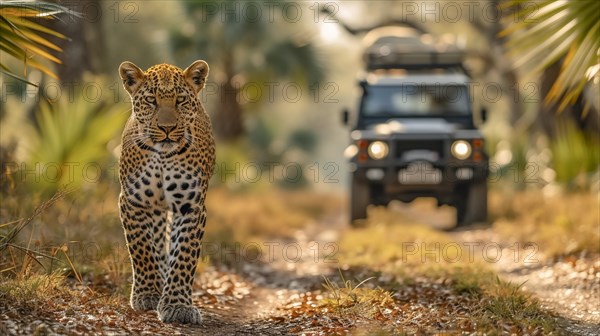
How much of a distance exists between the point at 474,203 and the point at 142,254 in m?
7.68

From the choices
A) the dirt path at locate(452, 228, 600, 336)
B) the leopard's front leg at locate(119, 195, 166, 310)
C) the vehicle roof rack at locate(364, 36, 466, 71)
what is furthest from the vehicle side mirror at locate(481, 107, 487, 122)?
the leopard's front leg at locate(119, 195, 166, 310)

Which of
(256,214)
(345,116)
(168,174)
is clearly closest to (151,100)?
(168,174)

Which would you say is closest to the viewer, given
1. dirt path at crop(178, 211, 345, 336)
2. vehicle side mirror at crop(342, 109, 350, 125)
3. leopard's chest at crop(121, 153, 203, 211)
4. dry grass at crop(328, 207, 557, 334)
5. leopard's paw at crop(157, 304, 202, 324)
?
dry grass at crop(328, 207, 557, 334)

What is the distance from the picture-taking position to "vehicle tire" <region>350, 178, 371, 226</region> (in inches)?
535

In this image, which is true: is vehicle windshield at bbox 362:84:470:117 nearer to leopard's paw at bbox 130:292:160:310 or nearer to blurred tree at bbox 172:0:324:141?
blurred tree at bbox 172:0:324:141

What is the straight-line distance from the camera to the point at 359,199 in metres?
13.6

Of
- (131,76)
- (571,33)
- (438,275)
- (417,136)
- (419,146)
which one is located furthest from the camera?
(419,146)

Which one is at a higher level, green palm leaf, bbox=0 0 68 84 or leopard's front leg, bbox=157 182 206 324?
green palm leaf, bbox=0 0 68 84

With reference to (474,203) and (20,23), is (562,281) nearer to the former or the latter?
(474,203)

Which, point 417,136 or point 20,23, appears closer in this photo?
point 20,23

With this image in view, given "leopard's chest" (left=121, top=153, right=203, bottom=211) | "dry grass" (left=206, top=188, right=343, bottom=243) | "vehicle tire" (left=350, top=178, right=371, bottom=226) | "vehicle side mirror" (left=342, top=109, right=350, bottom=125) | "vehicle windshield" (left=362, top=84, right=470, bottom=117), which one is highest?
"vehicle windshield" (left=362, top=84, right=470, bottom=117)

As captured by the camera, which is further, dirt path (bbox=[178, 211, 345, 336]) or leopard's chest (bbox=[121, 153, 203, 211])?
dirt path (bbox=[178, 211, 345, 336])

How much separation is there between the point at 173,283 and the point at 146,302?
→ 50cm

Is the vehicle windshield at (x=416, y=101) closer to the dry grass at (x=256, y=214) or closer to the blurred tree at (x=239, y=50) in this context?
the dry grass at (x=256, y=214)
